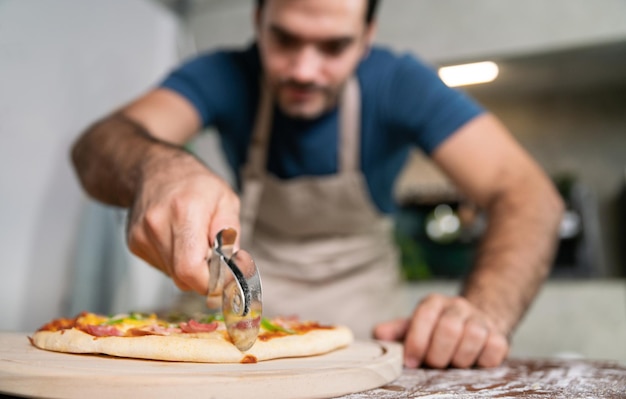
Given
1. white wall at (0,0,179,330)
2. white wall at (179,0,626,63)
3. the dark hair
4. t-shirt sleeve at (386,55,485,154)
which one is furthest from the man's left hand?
white wall at (179,0,626,63)

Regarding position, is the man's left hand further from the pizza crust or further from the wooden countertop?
the pizza crust

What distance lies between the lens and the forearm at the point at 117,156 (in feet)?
2.79

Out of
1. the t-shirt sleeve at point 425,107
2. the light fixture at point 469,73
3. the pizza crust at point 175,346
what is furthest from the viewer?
the light fixture at point 469,73

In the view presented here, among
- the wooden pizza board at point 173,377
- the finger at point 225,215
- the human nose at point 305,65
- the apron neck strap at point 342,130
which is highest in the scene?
the human nose at point 305,65

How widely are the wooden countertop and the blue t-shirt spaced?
0.61m

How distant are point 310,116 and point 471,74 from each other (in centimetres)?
148

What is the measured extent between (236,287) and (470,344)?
0.40 m

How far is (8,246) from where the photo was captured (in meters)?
1.89

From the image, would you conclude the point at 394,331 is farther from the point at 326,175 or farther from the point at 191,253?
the point at 326,175

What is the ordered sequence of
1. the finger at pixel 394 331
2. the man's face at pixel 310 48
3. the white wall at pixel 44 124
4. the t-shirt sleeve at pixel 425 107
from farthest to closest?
the white wall at pixel 44 124 < the t-shirt sleeve at pixel 425 107 < the man's face at pixel 310 48 < the finger at pixel 394 331

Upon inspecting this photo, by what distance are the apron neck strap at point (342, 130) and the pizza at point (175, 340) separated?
70cm

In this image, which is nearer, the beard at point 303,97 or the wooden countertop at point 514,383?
the wooden countertop at point 514,383

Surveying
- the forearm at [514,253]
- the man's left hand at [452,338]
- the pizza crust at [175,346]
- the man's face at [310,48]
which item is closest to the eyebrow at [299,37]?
the man's face at [310,48]

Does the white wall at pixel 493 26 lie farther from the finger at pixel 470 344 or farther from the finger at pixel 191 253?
the finger at pixel 191 253
